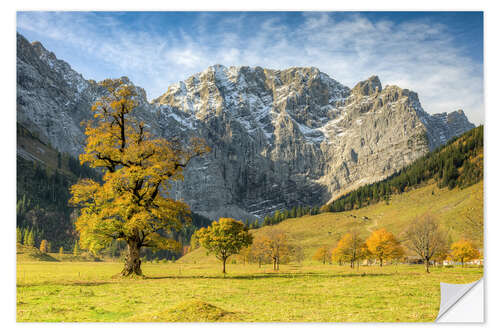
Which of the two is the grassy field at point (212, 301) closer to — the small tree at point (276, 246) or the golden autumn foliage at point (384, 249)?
the small tree at point (276, 246)

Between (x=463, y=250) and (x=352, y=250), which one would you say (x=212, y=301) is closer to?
(x=463, y=250)

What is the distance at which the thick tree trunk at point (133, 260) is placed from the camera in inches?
696

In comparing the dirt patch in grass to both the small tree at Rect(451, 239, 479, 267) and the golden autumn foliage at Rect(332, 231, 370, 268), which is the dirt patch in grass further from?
the golden autumn foliage at Rect(332, 231, 370, 268)

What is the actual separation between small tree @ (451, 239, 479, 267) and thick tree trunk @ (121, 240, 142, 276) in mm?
26617

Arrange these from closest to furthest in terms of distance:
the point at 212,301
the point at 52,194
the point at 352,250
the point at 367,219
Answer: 1. the point at 212,301
2. the point at 352,250
3. the point at 52,194
4. the point at 367,219

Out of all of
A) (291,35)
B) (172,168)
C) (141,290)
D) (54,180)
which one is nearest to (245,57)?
(291,35)

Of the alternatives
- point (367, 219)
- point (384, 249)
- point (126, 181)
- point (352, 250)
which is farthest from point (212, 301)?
point (367, 219)

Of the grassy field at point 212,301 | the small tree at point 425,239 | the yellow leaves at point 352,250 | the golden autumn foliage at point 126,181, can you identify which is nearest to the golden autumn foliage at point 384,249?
the yellow leaves at point 352,250

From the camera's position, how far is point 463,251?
3394 cm

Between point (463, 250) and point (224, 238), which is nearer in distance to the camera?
point (224, 238)

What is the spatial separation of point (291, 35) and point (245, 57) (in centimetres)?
247

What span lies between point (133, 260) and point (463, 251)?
99.6ft

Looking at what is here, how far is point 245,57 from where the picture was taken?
59.7ft

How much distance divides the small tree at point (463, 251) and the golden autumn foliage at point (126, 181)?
25928 mm
